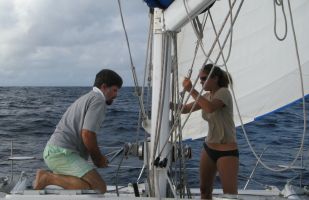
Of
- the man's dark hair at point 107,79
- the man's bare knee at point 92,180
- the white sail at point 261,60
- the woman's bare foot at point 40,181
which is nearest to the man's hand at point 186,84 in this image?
the man's dark hair at point 107,79

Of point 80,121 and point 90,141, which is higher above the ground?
point 80,121

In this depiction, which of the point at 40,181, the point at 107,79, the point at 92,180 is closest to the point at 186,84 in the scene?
the point at 107,79

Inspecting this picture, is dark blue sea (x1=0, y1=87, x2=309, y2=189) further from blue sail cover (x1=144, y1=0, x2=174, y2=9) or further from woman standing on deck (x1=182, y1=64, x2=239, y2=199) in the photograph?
blue sail cover (x1=144, y1=0, x2=174, y2=9)

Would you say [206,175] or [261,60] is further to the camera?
[261,60]

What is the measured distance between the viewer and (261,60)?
5.07 meters

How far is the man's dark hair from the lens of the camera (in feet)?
10.7

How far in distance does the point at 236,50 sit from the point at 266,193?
142 centimetres

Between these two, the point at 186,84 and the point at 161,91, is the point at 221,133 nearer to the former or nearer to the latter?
the point at 186,84

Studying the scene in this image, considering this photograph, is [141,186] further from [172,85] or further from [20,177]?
[172,85]

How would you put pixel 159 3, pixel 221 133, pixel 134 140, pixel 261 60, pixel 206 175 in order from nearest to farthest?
pixel 159 3, pixel 221 133, pixel 206 175, pixel 261 60, pixel 134 140

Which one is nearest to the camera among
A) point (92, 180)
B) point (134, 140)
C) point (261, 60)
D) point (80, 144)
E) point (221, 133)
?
point (92, 180)

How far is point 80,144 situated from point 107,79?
46 centimetres

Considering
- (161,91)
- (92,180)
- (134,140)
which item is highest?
(161,91)

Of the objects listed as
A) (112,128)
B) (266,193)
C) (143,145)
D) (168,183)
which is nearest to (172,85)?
(143,145)
